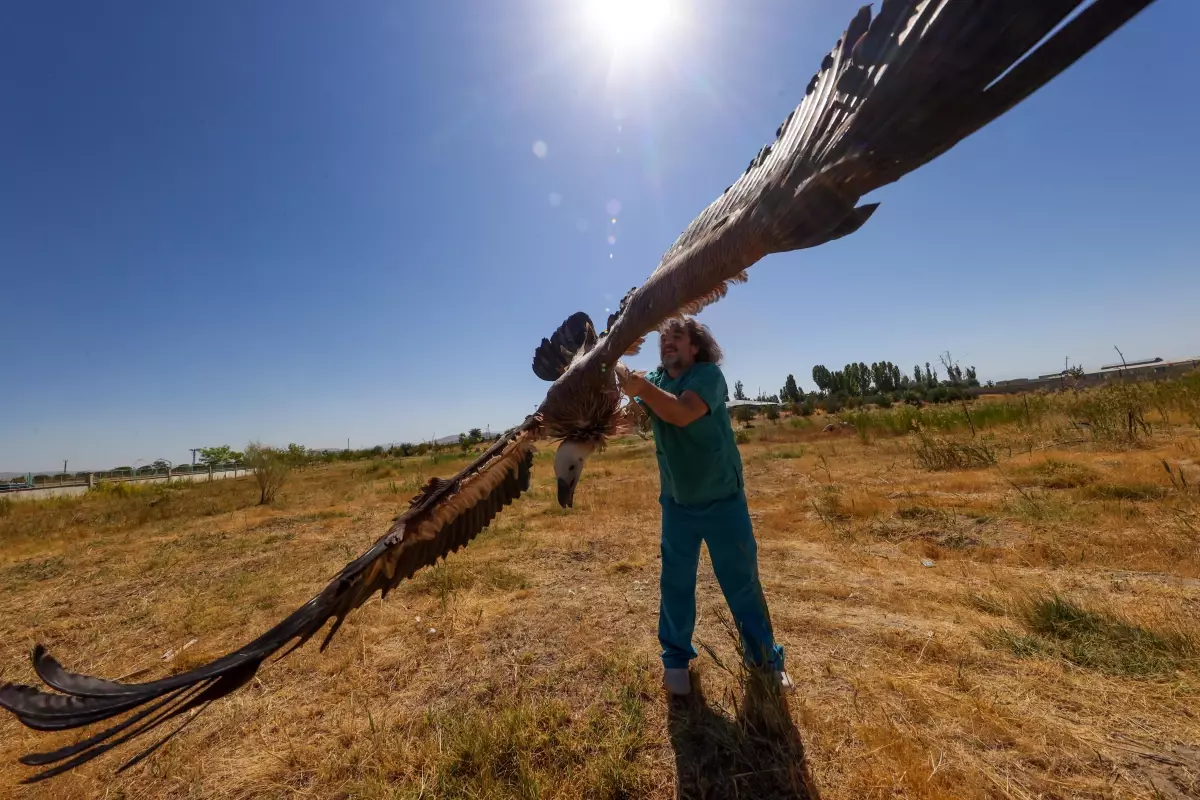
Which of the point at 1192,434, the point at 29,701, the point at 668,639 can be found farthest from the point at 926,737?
the point at 1192,434

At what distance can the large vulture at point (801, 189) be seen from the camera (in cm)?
109

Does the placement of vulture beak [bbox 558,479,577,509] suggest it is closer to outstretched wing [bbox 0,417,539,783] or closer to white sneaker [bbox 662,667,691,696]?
outstretched wing [bbox 0,417,539,783]

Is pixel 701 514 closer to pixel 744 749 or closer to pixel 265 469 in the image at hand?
pixel 744 749

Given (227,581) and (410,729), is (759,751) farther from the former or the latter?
(227,581)

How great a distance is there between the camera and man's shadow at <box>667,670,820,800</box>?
2.22 meters

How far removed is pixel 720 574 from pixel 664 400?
47.9 inches

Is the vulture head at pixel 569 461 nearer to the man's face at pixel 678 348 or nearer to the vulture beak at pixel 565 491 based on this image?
the vulture beak at pixel 565 491

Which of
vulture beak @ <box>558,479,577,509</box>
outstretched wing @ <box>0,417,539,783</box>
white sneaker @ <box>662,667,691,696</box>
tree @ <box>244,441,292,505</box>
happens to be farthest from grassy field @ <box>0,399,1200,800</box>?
tree @ <box>244,441,292,505</box>

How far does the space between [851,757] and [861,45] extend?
2991 millimetres

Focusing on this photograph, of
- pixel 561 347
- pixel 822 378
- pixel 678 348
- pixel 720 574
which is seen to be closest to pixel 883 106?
pixel 678 348

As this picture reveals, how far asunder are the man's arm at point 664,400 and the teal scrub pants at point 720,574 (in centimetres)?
70

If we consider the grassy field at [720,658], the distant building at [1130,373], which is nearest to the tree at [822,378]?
the distant building at [1130,373]

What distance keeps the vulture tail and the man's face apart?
18.8 inches

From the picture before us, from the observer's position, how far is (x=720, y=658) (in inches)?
136
